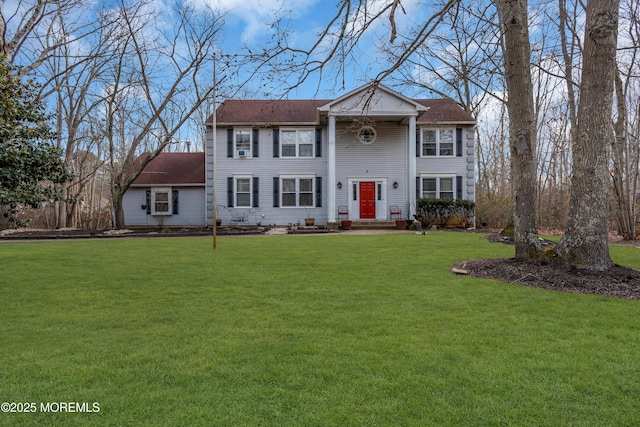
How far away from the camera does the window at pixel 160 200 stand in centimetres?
2028

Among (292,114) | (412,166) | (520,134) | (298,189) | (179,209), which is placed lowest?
(179,209)

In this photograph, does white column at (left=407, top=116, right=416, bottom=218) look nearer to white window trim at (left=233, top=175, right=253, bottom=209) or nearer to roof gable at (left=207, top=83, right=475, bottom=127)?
roof gable at (left=207, top=83, right=475, bottom=127)

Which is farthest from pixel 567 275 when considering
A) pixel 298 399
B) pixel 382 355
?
pixel 298 399

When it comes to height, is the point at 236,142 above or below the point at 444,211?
above

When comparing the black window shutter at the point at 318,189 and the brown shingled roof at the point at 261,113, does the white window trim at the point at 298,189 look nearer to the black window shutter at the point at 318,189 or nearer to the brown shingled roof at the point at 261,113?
the black window shutter at the point at 318,189

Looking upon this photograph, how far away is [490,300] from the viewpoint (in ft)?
15.8

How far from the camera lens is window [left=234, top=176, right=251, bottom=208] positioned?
1956 centimetres

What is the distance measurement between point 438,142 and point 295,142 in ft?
24.2

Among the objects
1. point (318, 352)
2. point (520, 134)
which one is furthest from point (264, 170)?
point (318, 352)

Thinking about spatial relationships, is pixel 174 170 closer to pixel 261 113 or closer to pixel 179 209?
pixel 179 209

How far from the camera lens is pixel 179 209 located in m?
20.3

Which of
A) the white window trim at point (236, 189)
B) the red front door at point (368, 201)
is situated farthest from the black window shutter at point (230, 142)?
the red front door at point (368, 201)

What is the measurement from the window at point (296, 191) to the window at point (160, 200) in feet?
20.7

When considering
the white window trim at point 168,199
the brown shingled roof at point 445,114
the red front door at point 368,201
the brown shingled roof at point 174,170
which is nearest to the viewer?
the brown shingled roof at point 445,114
